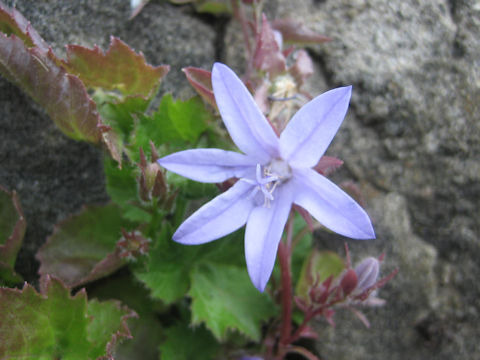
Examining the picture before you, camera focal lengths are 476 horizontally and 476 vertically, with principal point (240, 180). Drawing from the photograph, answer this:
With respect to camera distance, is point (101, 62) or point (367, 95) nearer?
point (101, 62)

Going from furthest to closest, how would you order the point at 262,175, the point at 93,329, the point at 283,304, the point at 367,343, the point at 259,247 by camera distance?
the point at 367,343 < the point at 283,304 < the point at 93,329 < the point at 262,175 < the point at 259,247

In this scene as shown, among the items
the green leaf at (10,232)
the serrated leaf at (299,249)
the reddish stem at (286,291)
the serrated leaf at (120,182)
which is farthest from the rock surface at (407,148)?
the green leaf at (10,232)

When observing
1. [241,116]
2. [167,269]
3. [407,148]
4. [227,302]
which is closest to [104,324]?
[167,269]

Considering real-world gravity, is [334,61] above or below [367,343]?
above

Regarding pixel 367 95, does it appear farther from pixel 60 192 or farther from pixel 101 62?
pixel 60 192

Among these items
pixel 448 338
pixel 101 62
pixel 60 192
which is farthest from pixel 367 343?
pixel 101 62

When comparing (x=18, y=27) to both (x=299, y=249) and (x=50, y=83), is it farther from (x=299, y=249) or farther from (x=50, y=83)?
(x=299, y=249)

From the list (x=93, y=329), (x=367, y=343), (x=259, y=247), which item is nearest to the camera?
(x=259, y=247)

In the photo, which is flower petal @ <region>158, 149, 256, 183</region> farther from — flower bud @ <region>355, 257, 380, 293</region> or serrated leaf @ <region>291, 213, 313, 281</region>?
serrated leaf @ <region>291, 213, 313, 281</region>
